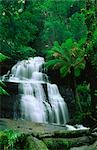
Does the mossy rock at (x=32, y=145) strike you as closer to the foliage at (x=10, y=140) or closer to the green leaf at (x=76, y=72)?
the foliage at (x=10, y=140)

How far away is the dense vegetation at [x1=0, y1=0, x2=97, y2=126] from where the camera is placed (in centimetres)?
1587

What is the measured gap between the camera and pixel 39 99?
2200cm

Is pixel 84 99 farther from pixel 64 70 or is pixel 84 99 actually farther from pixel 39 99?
pixel 39 99

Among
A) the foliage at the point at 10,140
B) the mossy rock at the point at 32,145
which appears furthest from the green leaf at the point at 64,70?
the foliage at the point at 10,140

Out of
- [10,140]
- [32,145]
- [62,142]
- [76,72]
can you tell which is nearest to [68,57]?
[76,72]

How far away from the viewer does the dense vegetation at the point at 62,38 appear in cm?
1587

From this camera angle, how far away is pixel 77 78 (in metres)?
25.5

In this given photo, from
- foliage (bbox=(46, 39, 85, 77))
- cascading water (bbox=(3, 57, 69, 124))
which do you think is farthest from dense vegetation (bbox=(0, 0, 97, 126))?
cascading water (bbox=(3, 57, 69, 124))

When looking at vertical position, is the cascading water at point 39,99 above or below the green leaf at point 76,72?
below

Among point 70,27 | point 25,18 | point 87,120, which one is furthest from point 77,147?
point 70,27

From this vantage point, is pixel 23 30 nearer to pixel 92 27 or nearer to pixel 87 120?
pixel 92 27

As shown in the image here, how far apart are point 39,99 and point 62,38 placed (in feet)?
38.9

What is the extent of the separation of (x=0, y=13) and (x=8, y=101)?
7.06m

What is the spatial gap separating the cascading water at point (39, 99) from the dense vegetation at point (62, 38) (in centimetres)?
97
